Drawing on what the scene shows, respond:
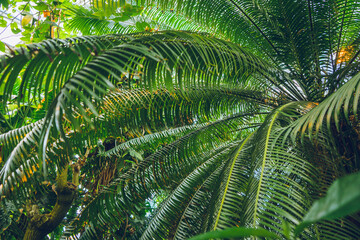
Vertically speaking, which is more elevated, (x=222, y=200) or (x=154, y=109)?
(x=154, y=109)

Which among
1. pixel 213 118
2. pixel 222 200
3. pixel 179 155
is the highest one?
pixel 213 118

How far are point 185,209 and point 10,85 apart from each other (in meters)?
2.46

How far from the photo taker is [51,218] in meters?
4.42

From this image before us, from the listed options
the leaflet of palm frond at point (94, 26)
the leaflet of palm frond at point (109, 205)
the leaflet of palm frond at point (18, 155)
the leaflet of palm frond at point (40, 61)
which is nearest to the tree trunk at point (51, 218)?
the leaflet of palm frond at point (109, 205)

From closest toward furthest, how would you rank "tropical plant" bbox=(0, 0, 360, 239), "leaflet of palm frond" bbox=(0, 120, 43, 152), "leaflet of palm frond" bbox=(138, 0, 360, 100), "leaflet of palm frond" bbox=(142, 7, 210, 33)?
"tropical plant" bbox=(0, 0, 360, 239), "leaflet of palm frond" bbox=(0, 120, 43, 152), "leaflet of palm frond" bbox=(138, 0, 360, 100), "leaflet of palm frond" bbox=(142, 7, 210, 33)

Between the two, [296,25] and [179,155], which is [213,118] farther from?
[296,25]

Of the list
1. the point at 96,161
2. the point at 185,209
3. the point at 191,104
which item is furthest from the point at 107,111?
the point at 96,161

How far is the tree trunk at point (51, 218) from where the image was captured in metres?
4.38

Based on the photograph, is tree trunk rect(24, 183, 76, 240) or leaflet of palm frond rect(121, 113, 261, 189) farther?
tree trunk rect(24, 183, 76, 240)

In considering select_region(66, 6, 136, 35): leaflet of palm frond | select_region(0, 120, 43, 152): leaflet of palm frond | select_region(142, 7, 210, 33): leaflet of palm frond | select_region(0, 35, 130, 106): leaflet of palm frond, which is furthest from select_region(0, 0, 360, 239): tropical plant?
select_region(66, 6, 136, 35): leaflet of palm frond

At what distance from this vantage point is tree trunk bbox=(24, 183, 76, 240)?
4.38m

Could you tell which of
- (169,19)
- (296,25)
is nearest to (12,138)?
(169,19)

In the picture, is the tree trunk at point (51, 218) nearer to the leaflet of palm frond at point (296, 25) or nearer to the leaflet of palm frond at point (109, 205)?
the leaflet of palm frond at point (109, 205)

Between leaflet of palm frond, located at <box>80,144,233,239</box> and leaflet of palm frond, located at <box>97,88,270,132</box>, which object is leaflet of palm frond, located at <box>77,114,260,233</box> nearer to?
leaflet of palm frond, located at <box>80,144,233,239</box>
